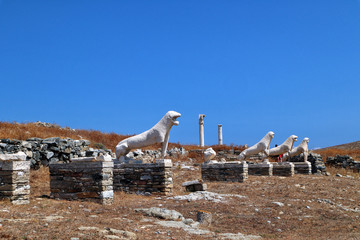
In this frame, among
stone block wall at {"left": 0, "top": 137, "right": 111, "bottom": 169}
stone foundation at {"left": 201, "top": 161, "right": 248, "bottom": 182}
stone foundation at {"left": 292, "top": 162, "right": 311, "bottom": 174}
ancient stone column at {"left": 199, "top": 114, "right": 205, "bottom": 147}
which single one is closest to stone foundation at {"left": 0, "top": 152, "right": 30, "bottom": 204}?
stone block wall at {"left": 0, "top": 137, "right": 111, "bottom": 169}

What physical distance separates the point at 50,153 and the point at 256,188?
8.37 m

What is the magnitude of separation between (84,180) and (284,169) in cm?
1241

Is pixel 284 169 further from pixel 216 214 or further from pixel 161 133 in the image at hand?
pixel 216 214

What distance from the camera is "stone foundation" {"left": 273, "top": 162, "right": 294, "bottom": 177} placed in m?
18.2

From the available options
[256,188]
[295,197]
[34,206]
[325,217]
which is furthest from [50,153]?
[325,217]

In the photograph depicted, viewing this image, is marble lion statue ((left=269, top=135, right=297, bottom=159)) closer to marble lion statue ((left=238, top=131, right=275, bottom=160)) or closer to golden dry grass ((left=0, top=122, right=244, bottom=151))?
marble lion statue ((left=238, top=131, right=275, bottom=160))

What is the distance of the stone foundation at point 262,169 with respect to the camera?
57.2 ft

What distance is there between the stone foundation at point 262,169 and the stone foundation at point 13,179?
40.6 feet

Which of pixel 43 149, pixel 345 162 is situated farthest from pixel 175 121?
pixel 345 162

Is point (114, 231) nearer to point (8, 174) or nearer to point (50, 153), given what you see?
point (8, 174)

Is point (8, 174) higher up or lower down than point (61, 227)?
higher up

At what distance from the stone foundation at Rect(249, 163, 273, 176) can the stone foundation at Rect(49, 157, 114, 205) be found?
10.5 metres

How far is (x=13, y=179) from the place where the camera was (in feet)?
24.7

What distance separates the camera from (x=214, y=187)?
13148mm
